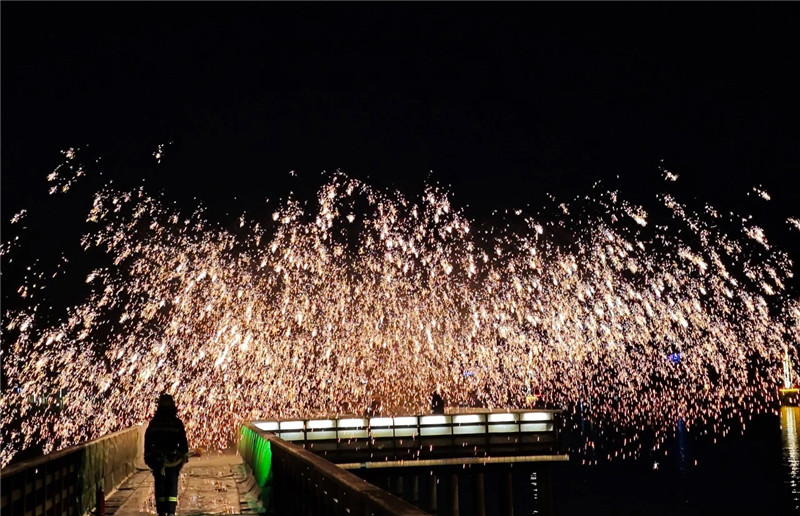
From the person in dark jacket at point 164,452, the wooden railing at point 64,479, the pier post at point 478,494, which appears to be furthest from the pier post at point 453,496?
the person in dark jacket at point 164,452

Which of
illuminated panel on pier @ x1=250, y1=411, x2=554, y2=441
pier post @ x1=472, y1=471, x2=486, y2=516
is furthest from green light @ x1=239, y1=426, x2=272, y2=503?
pier post @ x1=472, y1=471, x2=486, y2=516

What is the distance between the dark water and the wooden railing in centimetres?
2652

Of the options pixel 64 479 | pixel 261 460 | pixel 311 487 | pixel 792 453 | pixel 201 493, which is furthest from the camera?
pixel 792 453

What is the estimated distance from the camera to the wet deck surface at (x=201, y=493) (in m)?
16.8

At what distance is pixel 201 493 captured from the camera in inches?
770

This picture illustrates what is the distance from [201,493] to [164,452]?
19.4 feet

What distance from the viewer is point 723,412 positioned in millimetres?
120125

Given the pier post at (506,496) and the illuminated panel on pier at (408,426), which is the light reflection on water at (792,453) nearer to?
the pier post at (506,496)

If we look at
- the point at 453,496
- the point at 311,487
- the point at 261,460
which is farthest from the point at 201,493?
Answer: the point at 453,496

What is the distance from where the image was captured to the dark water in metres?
43.9

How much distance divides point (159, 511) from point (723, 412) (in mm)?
114002

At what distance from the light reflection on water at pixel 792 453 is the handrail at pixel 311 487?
30738mm

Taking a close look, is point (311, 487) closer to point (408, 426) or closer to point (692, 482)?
point (408, 426)

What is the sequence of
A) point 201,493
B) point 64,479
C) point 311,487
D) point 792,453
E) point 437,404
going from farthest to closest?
point 792,453
point 437,404
point 201,493
point 64,479
point 311,487
